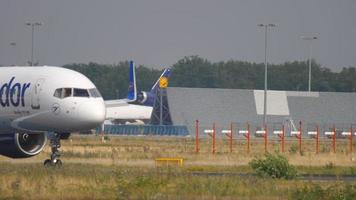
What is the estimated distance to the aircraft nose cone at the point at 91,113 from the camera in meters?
44.0

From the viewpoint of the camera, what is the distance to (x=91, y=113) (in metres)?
44.2

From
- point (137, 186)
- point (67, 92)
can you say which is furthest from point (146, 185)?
point (67, 92)

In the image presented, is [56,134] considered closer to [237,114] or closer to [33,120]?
[33,120]

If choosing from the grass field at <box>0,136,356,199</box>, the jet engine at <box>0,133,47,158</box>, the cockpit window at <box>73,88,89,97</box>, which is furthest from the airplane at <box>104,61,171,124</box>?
the grass field at <box>0,136,356,199</box>

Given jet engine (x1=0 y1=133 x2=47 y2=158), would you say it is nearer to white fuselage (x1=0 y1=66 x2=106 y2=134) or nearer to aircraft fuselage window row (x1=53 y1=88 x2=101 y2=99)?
white fuselage (x1=0 y1=66 x2=106 y2=134)

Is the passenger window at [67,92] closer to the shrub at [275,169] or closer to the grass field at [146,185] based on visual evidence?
the grass field at [146,185]

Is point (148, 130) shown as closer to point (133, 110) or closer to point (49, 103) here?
point (133, 110)

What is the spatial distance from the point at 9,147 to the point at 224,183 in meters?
14.1

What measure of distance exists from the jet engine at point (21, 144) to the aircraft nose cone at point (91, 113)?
11.0 ft

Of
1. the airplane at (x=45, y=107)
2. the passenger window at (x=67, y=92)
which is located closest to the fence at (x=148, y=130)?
the airplane at (x=45, y=107)

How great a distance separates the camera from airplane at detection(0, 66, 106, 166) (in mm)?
44062

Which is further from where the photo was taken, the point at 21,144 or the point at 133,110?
the point at 133,110

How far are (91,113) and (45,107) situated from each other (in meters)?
1.87

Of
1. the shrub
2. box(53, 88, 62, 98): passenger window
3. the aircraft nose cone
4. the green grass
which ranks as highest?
box(53, 88, 62, 98): passenger window
